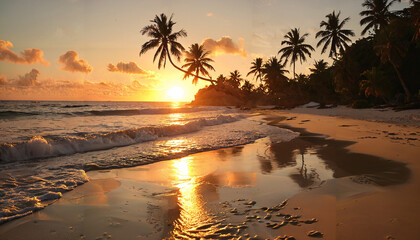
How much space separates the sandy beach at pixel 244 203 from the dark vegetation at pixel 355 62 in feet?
58.1

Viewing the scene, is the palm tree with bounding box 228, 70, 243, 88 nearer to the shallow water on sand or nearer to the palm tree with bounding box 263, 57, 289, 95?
the palm tree with bounding box 263, 57, 289, 95

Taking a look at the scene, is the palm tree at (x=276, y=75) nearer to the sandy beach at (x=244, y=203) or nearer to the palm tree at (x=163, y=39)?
the palm tree at (x=163, y=39)

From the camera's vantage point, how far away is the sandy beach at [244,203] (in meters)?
2.12

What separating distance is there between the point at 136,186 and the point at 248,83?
64564 millimetres

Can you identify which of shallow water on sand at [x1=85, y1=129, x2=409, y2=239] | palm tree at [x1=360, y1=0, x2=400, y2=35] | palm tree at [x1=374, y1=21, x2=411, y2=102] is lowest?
shallow water on sand at [x1=85, y1=129, x2=409, y2=239]

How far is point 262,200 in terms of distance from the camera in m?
2.85

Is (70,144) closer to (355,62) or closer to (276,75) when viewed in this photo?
(355,62)

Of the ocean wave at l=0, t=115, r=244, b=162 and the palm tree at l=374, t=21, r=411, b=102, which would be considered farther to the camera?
the palm tree at l=374, t=21, r=411, b=102

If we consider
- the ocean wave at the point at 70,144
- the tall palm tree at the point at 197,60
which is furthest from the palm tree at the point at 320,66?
the ocean wave at the point at 70,144

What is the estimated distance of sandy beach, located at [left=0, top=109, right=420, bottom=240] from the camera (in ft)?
6.97

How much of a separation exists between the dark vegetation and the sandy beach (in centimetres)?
1772

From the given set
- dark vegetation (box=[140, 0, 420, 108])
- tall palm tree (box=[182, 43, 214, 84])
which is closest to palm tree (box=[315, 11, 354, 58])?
dark vegetation (box=[140, 0, 420, 108])

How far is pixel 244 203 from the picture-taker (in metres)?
2.77

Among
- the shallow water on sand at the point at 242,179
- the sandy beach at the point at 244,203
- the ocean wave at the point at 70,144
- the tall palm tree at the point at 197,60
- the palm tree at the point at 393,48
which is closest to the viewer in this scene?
the sandy beach at the point at 244,203
